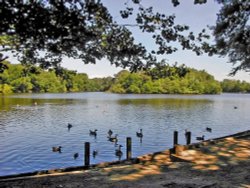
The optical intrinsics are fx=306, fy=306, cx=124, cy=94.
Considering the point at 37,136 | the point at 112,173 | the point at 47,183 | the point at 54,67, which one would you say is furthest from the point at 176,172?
the point at 37,136

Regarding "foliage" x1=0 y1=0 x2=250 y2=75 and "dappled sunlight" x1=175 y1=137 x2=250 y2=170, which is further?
"dappled sunlight" x1=175 y1=137 x2=250 y2=170

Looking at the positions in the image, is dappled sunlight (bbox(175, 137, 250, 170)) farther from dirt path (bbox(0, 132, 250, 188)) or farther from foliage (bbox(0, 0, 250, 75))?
foliage (bbox(0, 0, 250, 75))

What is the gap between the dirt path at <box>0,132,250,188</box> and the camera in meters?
7.57

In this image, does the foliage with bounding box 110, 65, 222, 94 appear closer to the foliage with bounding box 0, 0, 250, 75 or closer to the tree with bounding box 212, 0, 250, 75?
the tree with bounding box 212, 0, 250, 75

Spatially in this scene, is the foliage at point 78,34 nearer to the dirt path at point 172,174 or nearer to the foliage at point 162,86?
the dirt path at point 172,174

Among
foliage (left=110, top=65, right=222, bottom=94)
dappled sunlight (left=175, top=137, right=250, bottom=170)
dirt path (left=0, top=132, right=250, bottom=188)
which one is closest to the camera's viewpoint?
dirt path (left=0, top=132, right=250, bottom=188)

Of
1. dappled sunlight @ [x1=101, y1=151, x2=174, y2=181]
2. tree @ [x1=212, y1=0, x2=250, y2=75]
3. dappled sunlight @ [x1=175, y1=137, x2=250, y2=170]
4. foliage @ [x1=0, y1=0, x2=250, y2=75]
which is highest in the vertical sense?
tree @ [x1=212, y1=0, x2=250, y2=75]

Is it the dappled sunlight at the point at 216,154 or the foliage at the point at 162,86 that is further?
the foliage at the point at 162,86

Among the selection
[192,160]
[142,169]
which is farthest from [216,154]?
[142,169]

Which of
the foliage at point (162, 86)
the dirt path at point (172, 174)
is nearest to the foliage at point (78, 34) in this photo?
the dirt path at point (172, 174)

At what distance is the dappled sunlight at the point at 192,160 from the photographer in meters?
8.82

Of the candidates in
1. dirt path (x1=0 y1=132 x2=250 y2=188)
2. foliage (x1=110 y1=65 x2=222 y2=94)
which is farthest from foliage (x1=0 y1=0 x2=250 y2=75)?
foliage (x1=110 y1=65 x2=222 y2=94)

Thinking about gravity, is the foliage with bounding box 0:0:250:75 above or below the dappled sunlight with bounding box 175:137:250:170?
above

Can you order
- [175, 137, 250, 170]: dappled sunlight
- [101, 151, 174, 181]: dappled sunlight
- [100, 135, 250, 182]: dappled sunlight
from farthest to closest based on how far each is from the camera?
[175, 137, 250, 170]: dappled sunlight → [100, 135, 250, 182]: dappled sunlight → [101, 151, 174, 181]: dappled sunlight
